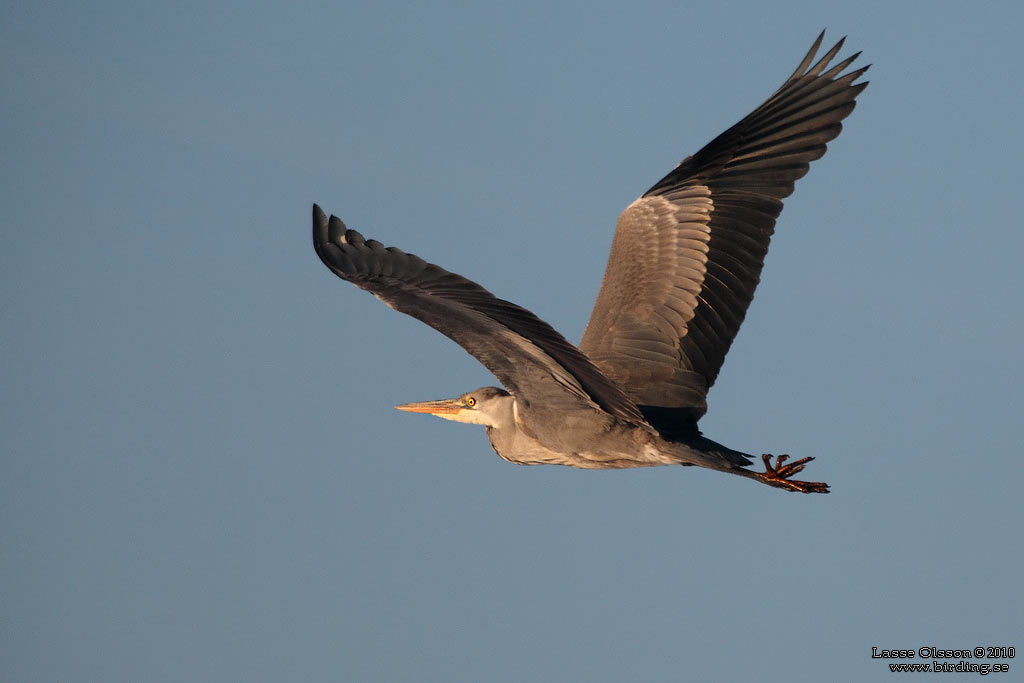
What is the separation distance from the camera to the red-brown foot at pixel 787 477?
349 inches

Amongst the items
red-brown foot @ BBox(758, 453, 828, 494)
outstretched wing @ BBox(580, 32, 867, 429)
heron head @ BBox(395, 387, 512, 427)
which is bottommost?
red-brown foot @ BBox(758, 453, 828, 494)

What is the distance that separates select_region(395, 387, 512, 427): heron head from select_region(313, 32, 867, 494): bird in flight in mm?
17

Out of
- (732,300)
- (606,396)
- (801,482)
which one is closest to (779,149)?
(732,300)

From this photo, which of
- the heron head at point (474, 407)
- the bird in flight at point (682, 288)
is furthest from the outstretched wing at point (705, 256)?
the heron head at point (474, 407)

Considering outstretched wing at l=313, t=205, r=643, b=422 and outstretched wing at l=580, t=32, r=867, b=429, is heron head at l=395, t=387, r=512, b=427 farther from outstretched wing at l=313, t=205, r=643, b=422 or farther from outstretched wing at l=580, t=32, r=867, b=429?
outstretched wing at l=313, t=205, r=643, b=422

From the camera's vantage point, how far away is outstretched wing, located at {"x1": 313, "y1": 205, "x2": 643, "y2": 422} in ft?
23.1

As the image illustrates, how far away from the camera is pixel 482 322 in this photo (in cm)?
709

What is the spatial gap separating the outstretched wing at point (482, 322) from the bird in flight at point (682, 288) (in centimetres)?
66

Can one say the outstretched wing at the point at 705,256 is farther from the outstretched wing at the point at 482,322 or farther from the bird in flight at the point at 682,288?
the outstretched wing at the point at 482,322

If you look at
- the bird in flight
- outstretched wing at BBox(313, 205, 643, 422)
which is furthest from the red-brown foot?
outstretched wing at BBox(313, 205, 643, 422)

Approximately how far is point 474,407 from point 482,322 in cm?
342

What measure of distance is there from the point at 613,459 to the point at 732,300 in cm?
171

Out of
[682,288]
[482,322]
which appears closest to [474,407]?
[682,288]

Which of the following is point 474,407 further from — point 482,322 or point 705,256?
point 482,322
